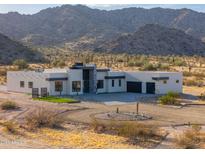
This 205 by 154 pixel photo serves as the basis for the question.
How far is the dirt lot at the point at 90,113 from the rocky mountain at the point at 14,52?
6527 cm

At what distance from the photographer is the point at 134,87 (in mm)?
56938

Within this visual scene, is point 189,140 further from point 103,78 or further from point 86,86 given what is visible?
point 103,78

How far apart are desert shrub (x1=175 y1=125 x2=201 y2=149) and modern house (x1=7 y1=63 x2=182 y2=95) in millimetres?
25030

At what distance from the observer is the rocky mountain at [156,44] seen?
155 meters

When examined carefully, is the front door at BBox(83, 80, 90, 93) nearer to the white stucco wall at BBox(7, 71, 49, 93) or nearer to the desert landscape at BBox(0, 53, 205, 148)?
the white stucco wall at BBox(7, 71, 49, 93)

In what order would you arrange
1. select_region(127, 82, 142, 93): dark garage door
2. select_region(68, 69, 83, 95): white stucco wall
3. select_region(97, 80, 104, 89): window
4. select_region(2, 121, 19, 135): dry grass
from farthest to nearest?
1. select_region(127, 82, 142, 93): dark garage door
2. select_region(97, 80, 104, 89): window
3. select_region(68, 69, 83, 95): white stucco wall
4. select_region(2, 121, 19, 135): dry grass

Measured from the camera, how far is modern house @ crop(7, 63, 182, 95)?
53094mm

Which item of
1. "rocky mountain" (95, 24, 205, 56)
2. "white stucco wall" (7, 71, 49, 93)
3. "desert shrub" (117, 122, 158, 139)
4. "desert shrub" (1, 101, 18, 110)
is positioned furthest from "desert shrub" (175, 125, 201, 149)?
"rocky mountain" (95, 24, 205, 56)

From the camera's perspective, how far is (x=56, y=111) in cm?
3938

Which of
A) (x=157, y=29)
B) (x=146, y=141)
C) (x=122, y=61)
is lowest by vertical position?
(x=146, y=141)

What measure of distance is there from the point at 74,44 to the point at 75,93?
14118 cm

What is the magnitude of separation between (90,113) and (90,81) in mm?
16530

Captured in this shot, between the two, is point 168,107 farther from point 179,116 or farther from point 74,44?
point 74,44

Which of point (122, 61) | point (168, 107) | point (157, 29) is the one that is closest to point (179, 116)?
point (168, 107)
